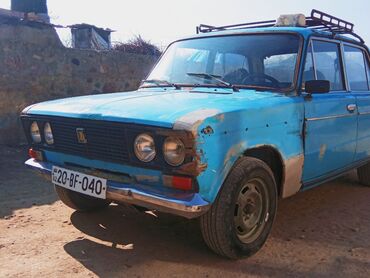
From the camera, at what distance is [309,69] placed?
405 centimetres

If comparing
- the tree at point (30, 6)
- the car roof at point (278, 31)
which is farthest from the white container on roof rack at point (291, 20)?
the tree at point (30, 6)

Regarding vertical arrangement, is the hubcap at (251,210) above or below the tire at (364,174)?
above

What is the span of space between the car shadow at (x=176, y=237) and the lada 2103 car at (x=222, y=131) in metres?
0.18

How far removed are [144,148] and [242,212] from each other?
0.94 m

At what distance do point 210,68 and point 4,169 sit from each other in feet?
12.2

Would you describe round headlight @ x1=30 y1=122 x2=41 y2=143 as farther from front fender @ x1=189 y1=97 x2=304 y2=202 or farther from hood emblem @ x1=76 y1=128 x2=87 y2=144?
front fender @ x1=189 y1=97 x2=304 y2=202

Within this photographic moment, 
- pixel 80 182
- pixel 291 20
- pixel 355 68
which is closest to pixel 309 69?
pixel 291 20

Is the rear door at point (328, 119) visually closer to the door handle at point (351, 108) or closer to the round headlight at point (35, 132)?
the door handle at point (351, 108)

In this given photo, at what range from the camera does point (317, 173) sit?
4.14 metres

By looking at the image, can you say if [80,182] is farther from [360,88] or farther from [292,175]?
[360,88]

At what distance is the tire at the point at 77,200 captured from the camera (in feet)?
13.8

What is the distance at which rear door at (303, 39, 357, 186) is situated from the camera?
394 cm

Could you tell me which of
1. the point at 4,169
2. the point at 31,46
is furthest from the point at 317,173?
the point at 31,46

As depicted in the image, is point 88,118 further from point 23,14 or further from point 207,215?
point 23,14
